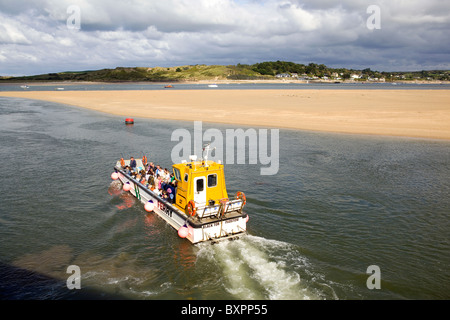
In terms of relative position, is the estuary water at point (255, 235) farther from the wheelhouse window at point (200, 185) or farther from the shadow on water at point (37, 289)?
the wheelhouse window at point (200, 185)

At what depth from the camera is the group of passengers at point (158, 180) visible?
47.0 feet

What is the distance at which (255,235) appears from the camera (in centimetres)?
1324

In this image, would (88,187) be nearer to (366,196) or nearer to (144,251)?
(144,251)

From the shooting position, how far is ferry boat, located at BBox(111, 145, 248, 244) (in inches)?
484

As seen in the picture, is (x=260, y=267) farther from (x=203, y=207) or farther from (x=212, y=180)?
(x=212, y=180)

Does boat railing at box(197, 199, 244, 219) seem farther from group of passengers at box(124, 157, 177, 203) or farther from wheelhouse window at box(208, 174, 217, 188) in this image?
group of passengers at box(124, 157, 177, 203)

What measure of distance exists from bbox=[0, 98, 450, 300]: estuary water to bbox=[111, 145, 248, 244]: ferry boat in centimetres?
52

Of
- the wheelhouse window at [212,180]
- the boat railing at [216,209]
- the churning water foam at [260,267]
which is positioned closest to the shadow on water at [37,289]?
the churning water foam at [260,267]

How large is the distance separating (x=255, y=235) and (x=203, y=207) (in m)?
2.57

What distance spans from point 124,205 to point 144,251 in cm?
524

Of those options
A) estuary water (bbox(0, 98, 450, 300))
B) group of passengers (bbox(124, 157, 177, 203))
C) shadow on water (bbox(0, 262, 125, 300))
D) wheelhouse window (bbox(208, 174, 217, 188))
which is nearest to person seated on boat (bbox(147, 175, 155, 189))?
group of passengers (bbox(124, 157, 177, 203))

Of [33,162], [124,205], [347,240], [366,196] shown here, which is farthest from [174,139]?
[347,240]
